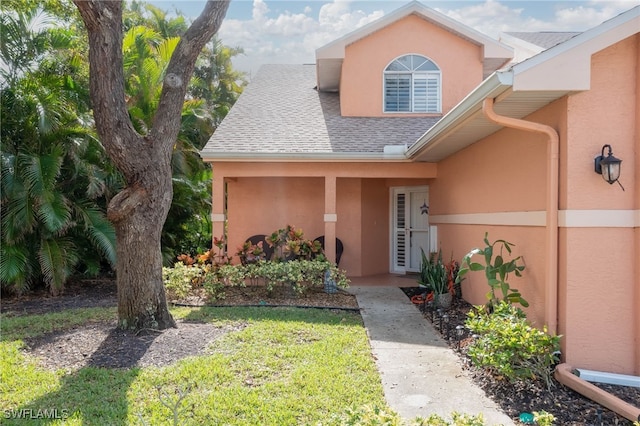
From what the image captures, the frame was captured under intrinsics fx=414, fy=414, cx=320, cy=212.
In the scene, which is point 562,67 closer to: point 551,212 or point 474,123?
point 551,212

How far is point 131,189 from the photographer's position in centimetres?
546

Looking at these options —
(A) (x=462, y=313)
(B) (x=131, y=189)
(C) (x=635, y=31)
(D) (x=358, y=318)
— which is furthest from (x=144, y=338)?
(C) (x=635, y=31)

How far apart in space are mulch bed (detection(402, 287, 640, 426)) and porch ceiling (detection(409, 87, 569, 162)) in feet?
9.44

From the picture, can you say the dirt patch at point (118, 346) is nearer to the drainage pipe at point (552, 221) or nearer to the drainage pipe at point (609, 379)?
the drainage pipe at point (552, 221)

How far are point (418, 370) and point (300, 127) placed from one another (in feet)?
21.9

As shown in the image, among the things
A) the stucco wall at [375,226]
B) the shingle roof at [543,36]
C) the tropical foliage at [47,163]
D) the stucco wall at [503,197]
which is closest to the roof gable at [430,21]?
the shingle roof at [543,36]

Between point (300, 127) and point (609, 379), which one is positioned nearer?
point (609, 379)

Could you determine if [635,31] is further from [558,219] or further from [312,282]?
[312,282]

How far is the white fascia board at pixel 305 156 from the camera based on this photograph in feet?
28.0

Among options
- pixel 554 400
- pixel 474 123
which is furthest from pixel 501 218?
pixel 554 400

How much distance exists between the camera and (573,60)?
4012mm

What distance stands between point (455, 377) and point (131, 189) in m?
4.54

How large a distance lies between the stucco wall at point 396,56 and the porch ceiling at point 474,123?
2.73 meters

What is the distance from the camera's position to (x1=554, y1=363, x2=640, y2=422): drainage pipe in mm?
3328
